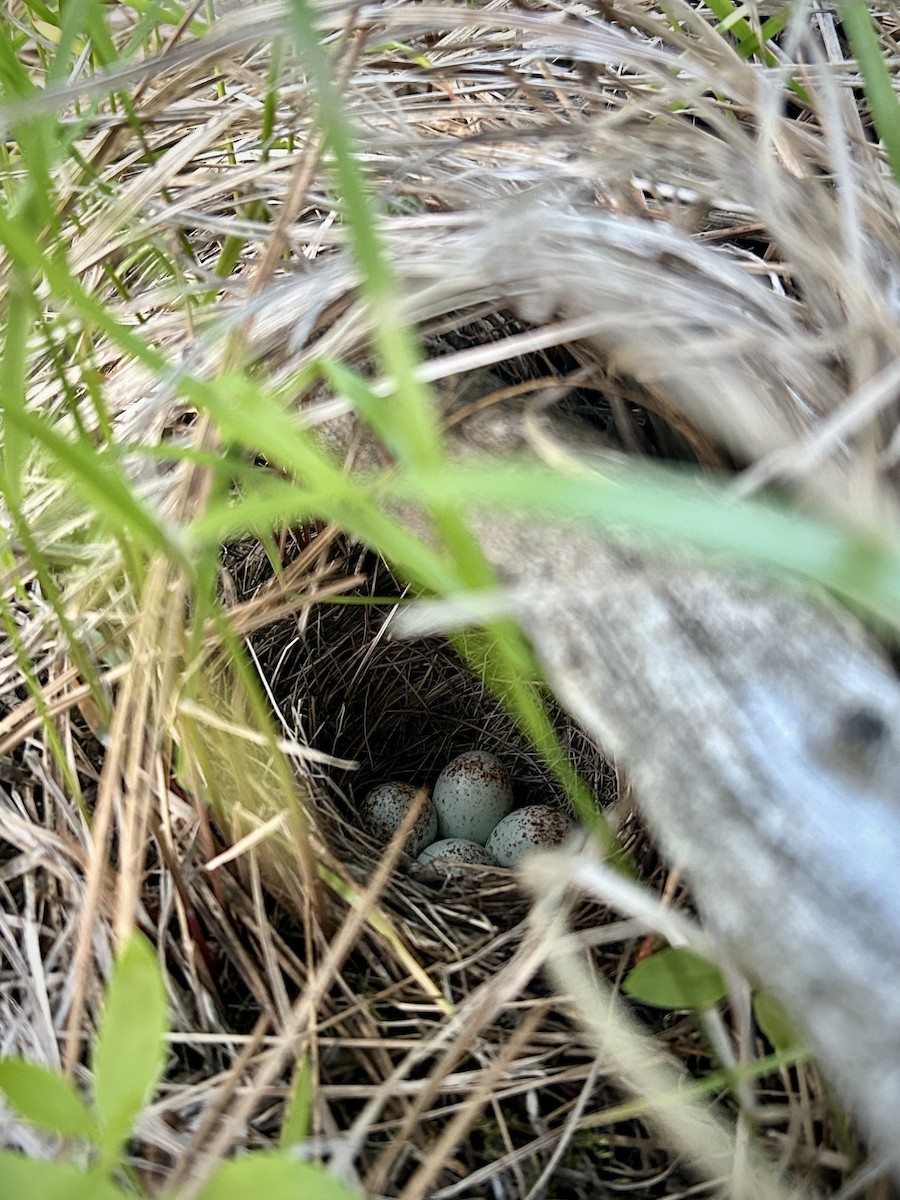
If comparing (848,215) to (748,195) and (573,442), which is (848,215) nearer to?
(748,195)

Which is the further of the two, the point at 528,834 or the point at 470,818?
the point at 470,818

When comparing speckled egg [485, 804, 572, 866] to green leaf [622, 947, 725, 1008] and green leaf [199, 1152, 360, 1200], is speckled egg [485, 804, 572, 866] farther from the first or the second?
green leaf [199, 1152, 360, 1200]

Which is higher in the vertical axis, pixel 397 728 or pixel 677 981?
pixel 677 981

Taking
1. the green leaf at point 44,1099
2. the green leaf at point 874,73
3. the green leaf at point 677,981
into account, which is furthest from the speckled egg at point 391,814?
the green leaf at point 874,73

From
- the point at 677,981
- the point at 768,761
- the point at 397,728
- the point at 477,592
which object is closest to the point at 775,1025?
the point at 677,981

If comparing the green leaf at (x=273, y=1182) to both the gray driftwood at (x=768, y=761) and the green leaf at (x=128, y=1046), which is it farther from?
the gray driftwood at (x=768, y=761)

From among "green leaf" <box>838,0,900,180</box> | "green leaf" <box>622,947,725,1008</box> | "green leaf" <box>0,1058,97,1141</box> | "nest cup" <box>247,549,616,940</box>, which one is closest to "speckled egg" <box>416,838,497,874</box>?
"nest cup" <box>247,549,616,940</box>

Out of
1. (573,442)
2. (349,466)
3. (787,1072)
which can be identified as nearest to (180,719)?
(349,466)

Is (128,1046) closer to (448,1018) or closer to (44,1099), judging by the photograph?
(44,1099)
